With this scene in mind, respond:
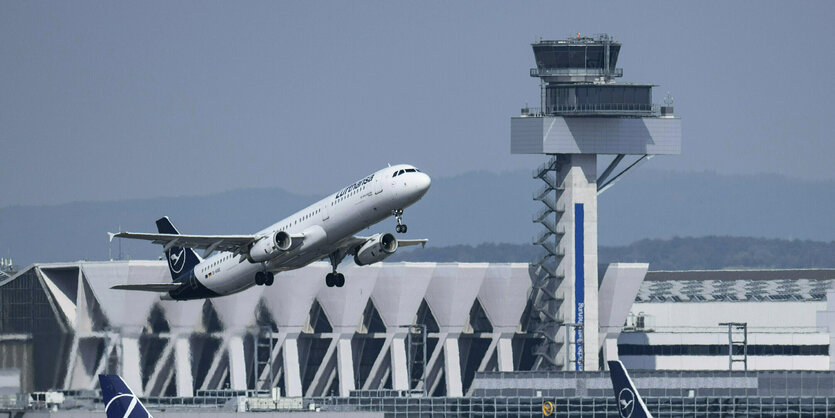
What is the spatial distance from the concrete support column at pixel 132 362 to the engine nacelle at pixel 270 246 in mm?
56414

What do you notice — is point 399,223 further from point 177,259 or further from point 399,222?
point 177,259

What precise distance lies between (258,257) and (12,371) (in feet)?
140

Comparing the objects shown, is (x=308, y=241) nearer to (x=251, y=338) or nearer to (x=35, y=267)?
(x=251, y=338)

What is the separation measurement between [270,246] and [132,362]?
205 feet

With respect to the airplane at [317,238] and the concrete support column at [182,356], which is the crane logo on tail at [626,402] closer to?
the airplane at [317,238]

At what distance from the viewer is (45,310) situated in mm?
175750

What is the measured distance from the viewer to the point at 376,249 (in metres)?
112

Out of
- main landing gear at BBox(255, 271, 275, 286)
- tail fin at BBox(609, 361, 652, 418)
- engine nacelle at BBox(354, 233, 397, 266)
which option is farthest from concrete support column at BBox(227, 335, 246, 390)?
tail fin at BBox(609, 361, 652, 418)

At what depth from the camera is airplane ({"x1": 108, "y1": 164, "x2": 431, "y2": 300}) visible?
342 ft

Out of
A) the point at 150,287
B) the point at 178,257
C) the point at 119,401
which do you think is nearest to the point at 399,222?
the point at 119,401

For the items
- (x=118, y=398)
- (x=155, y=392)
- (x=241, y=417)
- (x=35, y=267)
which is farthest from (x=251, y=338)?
(x=118, y=398)

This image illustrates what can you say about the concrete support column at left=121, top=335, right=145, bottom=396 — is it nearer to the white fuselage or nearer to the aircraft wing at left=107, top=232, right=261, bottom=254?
the white fuselage

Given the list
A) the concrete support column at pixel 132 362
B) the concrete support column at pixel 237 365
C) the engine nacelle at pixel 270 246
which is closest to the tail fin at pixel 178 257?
the engine nacelle at pixel 270 246

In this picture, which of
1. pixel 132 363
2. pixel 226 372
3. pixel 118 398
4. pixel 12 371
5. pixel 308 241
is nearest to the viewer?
pixel 118 398
